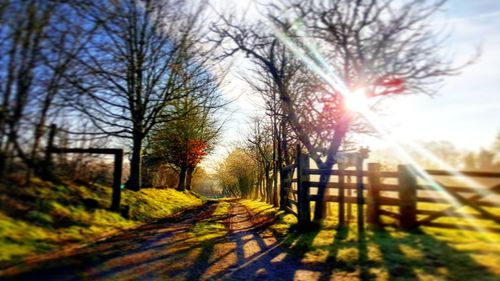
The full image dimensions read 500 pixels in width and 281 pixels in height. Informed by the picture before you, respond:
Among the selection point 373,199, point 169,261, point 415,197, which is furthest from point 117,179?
point 415,197

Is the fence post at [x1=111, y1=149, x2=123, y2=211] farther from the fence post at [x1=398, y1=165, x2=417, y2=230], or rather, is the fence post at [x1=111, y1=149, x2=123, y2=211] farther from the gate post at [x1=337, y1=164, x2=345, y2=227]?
the fence post at [x1=398, y1=165, x2=417, y2=230]

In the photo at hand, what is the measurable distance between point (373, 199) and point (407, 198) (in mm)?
1278

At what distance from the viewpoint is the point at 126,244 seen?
8695 mm

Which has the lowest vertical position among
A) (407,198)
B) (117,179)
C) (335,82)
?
(407,198)

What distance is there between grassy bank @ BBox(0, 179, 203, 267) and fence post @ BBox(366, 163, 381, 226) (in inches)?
299

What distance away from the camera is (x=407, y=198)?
9445mm

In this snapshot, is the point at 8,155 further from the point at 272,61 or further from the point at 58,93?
the point at 272,61

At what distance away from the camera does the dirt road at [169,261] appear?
6.00 metres

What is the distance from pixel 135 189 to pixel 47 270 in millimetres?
11411

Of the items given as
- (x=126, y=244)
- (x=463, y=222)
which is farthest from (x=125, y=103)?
(x=463, y=222)

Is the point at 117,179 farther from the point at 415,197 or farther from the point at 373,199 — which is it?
the point at 415,197

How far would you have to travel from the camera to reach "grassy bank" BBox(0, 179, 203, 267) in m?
6.63

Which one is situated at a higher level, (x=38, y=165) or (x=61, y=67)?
(x=61, y=67)

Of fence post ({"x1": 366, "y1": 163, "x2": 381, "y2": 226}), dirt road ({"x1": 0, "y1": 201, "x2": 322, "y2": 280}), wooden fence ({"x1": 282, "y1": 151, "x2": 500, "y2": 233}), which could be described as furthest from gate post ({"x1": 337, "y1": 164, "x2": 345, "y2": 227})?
dirt road ({"x1": 0, "y1": 201, "x2": 322, "y2": 280})
